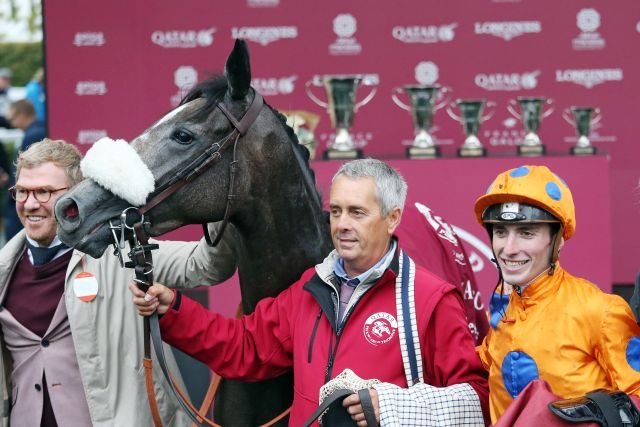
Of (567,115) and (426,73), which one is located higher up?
(426,73)

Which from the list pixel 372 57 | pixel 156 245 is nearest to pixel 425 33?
pixel 372 57

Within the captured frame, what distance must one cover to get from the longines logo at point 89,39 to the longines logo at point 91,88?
30 cm

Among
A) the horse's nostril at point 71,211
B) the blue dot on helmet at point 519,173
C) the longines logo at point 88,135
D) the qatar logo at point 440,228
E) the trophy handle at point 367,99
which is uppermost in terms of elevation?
the trophy handle at point 367,99

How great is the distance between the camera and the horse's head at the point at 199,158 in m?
2.80

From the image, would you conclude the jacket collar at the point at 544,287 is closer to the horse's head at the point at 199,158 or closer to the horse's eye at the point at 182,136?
the horse's head at the point at 199,158

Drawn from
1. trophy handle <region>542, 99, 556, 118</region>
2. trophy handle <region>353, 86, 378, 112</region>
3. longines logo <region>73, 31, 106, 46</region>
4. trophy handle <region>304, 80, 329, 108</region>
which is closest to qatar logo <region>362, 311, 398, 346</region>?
trophy handle <region>353, 86, 378, 112</region>

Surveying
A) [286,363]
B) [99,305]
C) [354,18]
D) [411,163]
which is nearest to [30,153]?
[99,305]

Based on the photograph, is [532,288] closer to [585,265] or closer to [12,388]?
[12,388]

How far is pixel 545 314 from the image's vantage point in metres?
2.57

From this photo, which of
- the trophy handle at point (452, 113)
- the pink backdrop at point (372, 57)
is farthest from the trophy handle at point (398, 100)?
the trophy handle at point (452, 113)

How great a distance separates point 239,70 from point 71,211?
66 cm

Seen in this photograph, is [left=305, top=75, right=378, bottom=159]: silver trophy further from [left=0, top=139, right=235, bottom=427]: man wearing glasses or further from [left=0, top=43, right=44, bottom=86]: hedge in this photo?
[left=0, top=43, right=44, bottom=86]: hedge

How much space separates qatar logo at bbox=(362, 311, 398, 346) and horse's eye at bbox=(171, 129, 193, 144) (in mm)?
786

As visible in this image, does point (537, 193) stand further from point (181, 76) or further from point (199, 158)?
point (181, 76)
